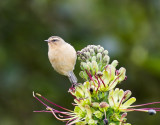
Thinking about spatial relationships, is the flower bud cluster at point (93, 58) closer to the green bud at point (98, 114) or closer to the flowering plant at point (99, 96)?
the flowering plant at point (99, 96)

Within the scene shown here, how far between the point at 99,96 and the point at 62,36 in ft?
12.0

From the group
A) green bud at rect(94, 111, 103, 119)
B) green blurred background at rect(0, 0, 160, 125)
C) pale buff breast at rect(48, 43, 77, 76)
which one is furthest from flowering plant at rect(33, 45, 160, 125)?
Result: green blurred background at rect(0, 0, 160, 125)

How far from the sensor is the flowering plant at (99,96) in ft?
12.0

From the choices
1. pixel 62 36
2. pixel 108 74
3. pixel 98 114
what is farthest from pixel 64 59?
pixel 62 36

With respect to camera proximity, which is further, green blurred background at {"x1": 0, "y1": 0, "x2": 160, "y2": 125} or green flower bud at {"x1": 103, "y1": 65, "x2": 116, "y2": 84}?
green blurred background at {"x1": 0, "y1": 0, "x2": 160, "y2": 125}

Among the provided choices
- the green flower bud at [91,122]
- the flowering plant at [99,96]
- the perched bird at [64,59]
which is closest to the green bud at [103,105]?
the flowering plant at [99,96]

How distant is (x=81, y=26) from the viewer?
7.47 m

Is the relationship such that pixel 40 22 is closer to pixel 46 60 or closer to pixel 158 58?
pixel 46 60

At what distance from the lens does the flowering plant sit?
12.0 feet

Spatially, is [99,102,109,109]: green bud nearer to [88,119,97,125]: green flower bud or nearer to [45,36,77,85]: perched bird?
[88,119,97,125]: green flower bud

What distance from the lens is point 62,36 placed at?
7.32 metres

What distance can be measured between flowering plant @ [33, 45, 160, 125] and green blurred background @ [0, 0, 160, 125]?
318cm

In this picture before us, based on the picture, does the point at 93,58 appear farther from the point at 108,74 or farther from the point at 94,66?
the point at 108,74

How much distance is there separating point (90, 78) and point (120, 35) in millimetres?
3539
